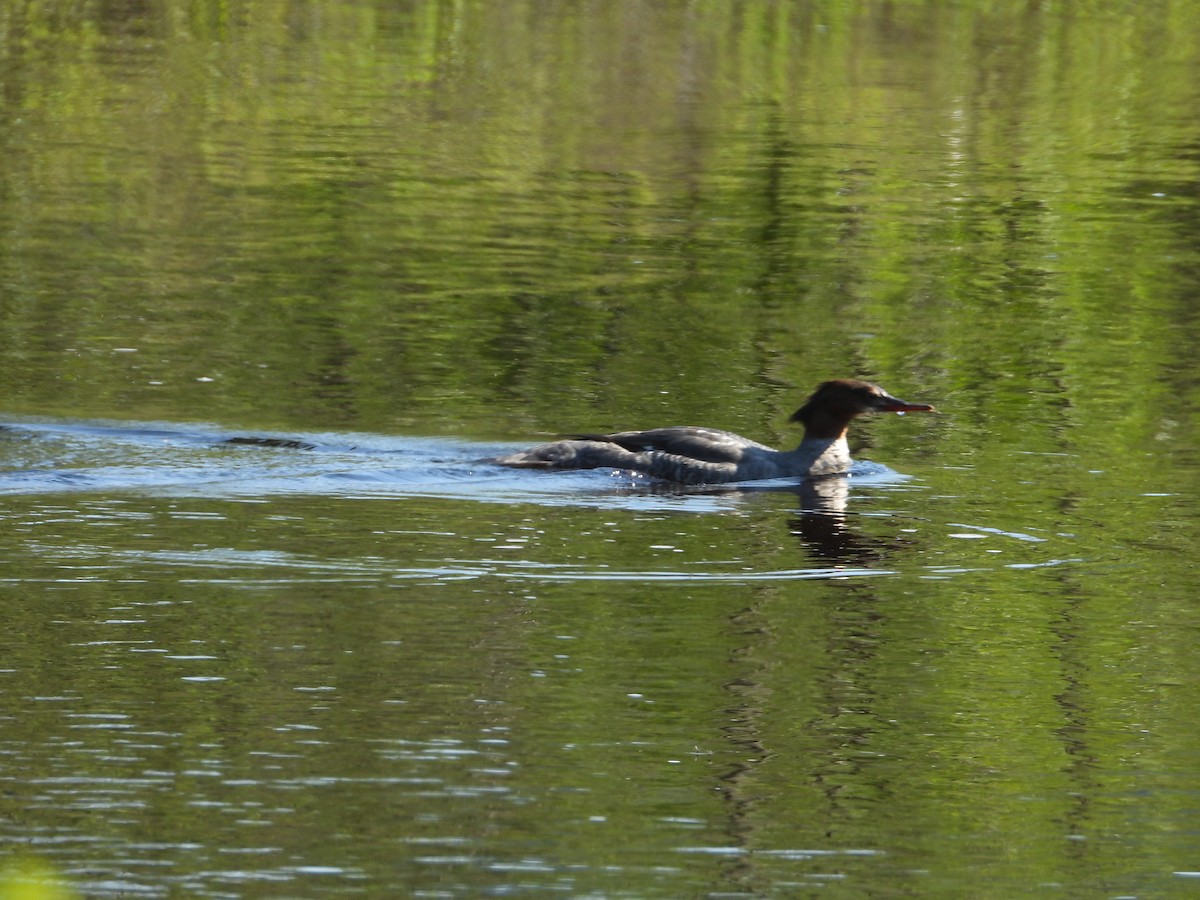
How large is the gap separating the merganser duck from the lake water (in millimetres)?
165

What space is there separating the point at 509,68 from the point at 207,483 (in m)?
19.5

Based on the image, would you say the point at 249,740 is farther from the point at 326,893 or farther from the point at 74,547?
the point at 74,547

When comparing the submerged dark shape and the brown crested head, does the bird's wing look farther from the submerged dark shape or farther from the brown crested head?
the submerged dark shape

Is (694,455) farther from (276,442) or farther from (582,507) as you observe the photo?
(276,442)

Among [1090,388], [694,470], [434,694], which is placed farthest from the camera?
[1090,388]

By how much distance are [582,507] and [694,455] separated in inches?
43.7

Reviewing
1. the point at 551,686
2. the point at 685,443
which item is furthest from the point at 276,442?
the point at 551,686

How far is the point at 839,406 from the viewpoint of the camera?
1351cm

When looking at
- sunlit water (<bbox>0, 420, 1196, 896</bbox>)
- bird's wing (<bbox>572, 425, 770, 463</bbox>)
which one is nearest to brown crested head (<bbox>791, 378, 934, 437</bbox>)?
bird's wing (<bbox>572, 425, 770, 463</bbox>)

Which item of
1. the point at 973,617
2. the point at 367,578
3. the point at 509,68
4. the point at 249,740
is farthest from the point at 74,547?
the point at 509,68

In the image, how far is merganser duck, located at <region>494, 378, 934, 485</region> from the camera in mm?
12820

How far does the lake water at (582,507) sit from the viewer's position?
6855mm

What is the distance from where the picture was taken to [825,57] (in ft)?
106

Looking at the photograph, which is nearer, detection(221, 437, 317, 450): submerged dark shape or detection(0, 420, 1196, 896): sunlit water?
detection(0, 420, 1196, 896): sunlit water
